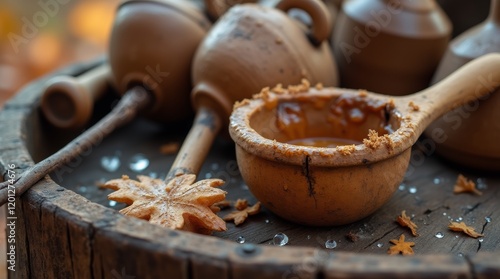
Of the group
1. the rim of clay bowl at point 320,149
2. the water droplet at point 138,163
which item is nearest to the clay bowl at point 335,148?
the rim of clay bowl at point 320,149

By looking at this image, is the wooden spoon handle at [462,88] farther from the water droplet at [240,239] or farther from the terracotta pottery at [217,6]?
the terracotta pottery at [217,6]

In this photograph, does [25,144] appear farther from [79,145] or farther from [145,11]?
[145,11]

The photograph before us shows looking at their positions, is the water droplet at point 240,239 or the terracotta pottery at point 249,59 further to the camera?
the terracotta pottery at point 249,59

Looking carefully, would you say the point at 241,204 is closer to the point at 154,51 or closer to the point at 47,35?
the point at 154,51

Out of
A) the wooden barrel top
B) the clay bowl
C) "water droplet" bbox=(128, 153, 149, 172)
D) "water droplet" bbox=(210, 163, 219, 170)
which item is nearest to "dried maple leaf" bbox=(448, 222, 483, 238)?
the wooden barrel top

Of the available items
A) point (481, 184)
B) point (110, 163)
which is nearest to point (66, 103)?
point (110, 163)
